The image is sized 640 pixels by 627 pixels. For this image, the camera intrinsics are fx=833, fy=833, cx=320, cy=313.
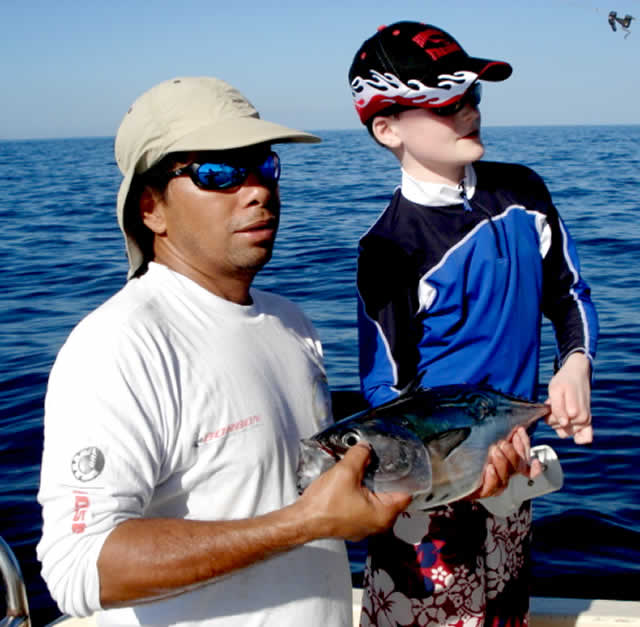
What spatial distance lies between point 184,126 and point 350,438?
88 cm

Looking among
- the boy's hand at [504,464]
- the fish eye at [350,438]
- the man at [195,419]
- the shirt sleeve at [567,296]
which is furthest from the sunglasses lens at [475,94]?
the fish eye at [350,438]

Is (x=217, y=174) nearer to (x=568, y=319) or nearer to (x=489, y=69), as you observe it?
(x=489, y=69)

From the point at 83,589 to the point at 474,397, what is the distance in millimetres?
1161

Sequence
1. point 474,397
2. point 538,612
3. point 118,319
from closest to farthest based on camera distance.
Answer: point 118,319, point 474,397, point 538,612

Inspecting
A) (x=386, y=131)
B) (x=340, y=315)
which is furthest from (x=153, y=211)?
(x=340, y=315)

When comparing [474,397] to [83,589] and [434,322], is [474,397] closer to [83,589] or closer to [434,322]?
[434,322]

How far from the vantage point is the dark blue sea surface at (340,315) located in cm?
573

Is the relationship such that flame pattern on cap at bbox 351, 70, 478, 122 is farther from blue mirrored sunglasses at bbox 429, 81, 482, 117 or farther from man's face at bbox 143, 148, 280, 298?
man's face at bbox 143, 148, 280, 298

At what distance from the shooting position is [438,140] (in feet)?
8.50

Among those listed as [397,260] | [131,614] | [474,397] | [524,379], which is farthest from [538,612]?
[131,614]

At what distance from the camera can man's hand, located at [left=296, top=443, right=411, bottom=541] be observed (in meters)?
1.74

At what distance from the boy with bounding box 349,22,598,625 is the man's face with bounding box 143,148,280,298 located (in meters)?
0.54

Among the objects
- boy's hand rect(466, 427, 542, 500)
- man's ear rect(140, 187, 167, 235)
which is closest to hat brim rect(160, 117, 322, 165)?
man's ear rect(140, 187, 167, 235)

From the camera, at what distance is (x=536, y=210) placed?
273cm
